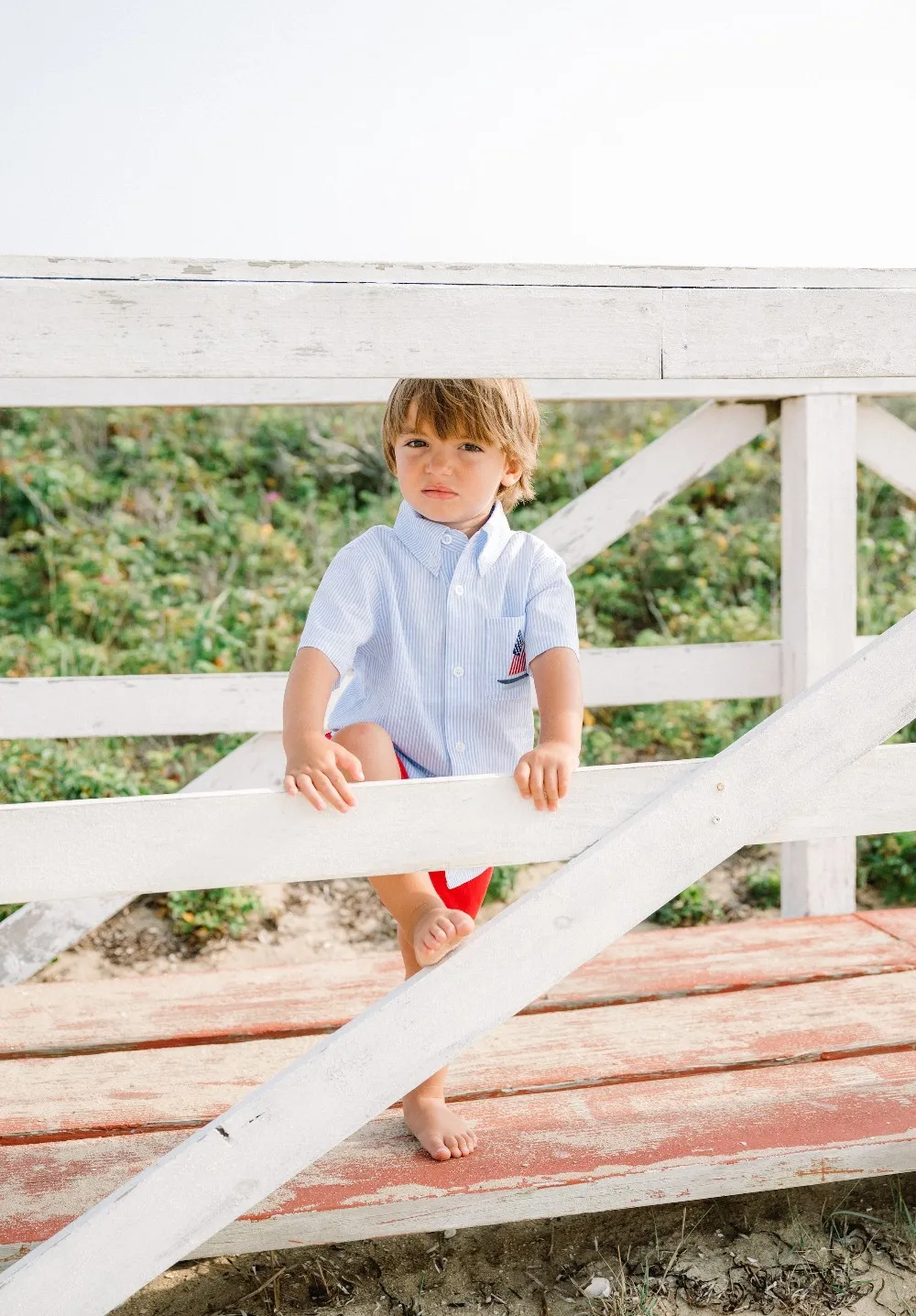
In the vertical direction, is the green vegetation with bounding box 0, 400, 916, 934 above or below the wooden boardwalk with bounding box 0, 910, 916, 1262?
above

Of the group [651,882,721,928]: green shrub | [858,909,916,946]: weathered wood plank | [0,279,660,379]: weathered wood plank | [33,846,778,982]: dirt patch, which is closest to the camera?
[0,279,660,379]: weathered wood plank

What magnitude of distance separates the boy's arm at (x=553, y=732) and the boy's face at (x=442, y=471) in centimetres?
27

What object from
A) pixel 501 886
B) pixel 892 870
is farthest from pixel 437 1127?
pixel 892 870

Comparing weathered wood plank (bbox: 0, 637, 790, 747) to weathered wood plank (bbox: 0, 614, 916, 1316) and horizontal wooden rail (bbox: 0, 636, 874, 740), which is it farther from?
weathered wood plank (bbox: 0, 614, 916, 1316)

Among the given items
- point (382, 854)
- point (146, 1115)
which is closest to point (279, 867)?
point (382, 854)

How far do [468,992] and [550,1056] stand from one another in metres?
0.86

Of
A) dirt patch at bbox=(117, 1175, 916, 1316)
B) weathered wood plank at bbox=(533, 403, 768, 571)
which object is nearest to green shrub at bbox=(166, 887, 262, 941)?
weathered wood plank at bbox=(533, 403, 768, 571)

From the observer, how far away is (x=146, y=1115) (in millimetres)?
1962

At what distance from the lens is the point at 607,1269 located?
6.38ft

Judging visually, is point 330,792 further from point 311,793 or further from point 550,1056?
point 550,1056

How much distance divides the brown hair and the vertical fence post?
1.14 m

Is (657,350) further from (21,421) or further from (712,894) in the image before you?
(21,421)

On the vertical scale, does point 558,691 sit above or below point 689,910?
above

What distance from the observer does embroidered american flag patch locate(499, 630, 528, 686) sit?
1.86 metres
